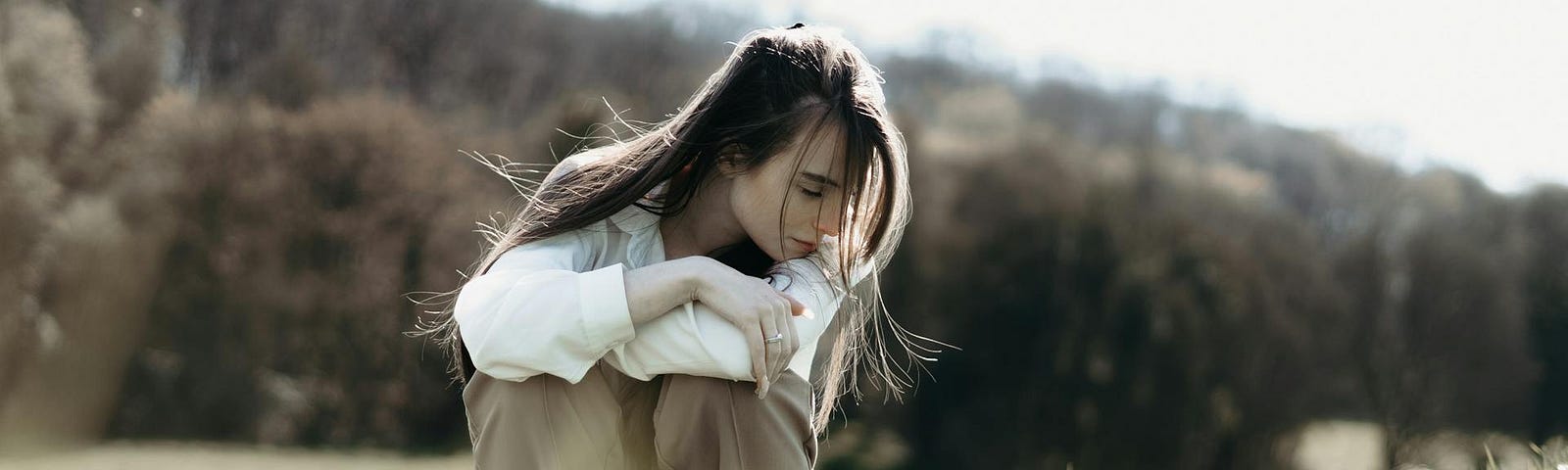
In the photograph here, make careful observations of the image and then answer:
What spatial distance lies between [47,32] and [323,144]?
334 cm

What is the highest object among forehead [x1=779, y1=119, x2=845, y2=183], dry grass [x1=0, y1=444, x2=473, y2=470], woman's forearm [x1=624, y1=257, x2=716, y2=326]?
forehead [x1=779, y1=119, x2=845, y2=183]

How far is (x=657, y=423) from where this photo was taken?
2.05 m

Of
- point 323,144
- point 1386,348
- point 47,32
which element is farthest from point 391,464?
point 1386,348

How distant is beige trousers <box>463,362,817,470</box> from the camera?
2004mm

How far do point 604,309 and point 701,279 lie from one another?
16cm

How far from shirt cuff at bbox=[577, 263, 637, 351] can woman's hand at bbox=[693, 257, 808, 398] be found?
0.42ft

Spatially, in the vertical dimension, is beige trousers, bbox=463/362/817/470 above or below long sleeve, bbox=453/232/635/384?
below

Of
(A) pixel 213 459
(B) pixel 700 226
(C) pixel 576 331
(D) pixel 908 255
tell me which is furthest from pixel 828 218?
(A) pixel 213 459

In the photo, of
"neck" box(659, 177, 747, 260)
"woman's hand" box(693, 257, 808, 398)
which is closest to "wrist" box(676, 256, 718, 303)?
"woman's hand" box(693, 257, 808, 398)

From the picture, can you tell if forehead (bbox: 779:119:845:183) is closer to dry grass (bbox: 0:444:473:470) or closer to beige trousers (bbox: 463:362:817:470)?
beige trousers (bbox: 463:362:817:470)

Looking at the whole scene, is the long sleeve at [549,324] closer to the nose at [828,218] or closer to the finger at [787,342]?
the finger at [787,342]

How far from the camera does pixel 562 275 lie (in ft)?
6.46

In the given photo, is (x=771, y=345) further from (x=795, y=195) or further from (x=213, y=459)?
(x=213, y=459)

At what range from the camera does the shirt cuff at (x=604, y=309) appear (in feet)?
6.33
